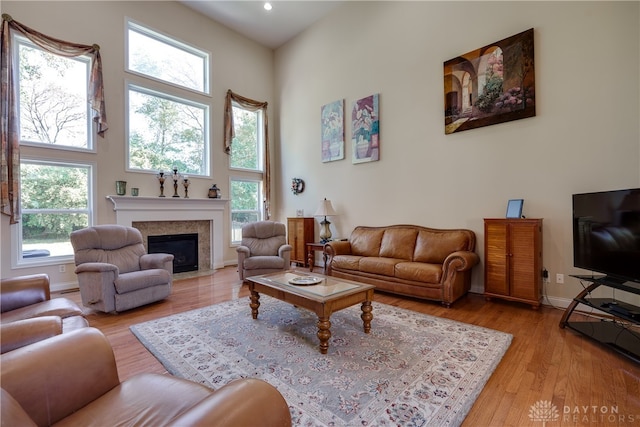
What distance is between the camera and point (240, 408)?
0.76 meters

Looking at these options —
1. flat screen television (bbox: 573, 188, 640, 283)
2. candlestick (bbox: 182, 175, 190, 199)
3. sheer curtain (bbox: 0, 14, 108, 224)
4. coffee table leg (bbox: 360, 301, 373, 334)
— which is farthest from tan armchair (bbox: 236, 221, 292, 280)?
flat screen television (bbox: 573, 188, 640, 283)

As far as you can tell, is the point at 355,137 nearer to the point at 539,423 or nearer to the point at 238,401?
the point at 539,423

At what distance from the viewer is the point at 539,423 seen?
1.50 meters

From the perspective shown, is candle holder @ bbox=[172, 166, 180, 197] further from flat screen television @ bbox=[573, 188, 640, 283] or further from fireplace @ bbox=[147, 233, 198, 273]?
flat screen television @ bbox=[573, 188, 640, 283]

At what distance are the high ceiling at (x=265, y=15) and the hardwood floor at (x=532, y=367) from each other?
210 inches

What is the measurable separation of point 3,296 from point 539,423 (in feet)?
11.3

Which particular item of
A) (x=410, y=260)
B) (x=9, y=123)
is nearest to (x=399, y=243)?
(x=410, y=260)

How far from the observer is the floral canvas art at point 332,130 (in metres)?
5.40

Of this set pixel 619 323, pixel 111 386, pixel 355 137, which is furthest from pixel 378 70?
pixel 111 386

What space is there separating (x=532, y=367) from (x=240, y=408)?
2.23 m

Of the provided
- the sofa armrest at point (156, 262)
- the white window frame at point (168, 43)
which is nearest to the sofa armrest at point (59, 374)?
the sofa armrest at point (156, 262)

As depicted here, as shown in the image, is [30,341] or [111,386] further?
[30,341]

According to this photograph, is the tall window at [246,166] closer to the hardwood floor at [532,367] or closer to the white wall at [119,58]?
the white wall at [119,58]

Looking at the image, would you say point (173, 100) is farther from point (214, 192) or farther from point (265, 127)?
point (265, 127)
